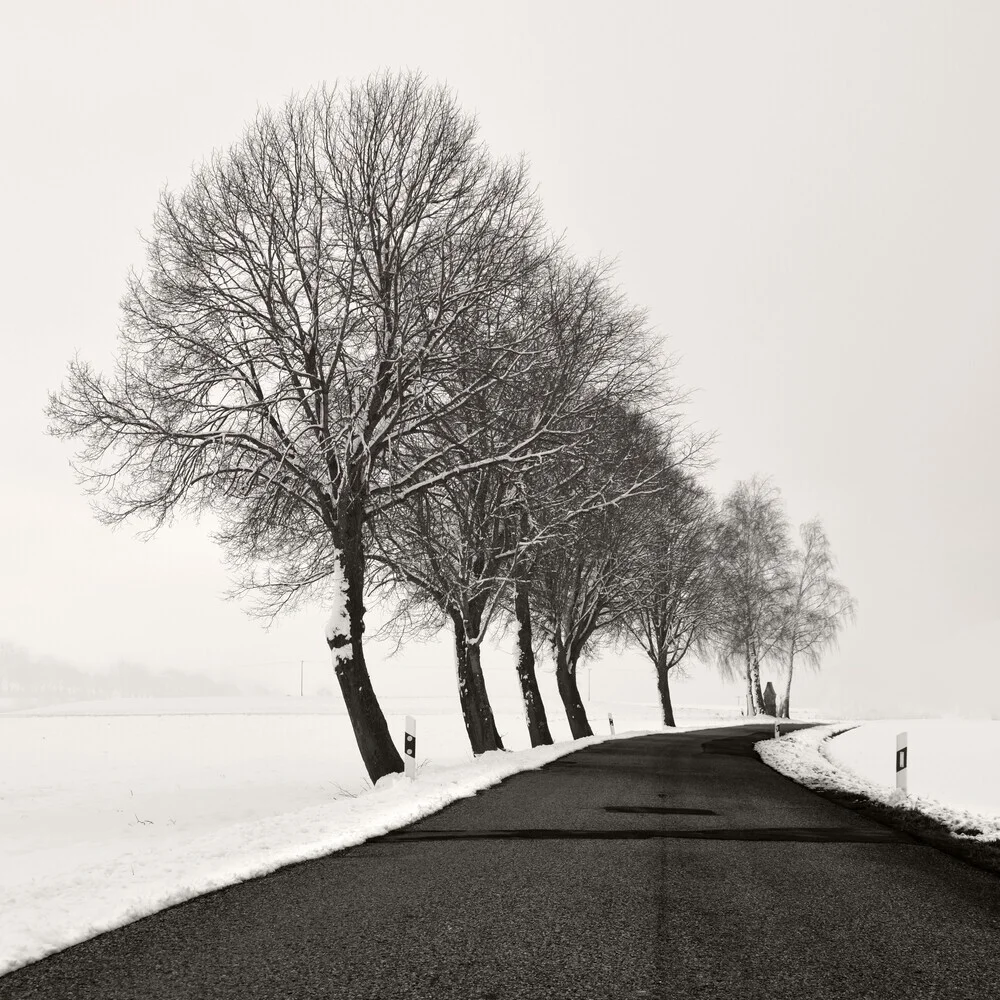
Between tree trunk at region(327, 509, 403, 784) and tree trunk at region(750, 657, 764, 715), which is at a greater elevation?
tree trunk at region(327, 509, 403, 784)

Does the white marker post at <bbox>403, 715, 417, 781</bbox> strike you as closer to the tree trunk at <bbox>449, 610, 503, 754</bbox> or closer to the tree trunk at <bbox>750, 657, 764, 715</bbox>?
the tree trunk at <bbox>449, 610, 503, 754</bbox>

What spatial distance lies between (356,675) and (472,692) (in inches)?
202

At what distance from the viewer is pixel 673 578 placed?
31828mm

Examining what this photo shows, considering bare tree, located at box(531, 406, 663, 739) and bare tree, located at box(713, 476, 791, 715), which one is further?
bare tree, located at box(713, 476, 791, 715)

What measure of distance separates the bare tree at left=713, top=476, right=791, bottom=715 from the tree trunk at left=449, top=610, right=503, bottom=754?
2455 cm

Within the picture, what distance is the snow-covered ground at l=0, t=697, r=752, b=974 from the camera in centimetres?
591

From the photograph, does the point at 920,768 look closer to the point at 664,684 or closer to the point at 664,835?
the point at 664,835

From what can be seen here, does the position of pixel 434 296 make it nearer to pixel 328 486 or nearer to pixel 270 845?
pixel 328 486

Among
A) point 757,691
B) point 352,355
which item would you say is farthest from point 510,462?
point 757,691

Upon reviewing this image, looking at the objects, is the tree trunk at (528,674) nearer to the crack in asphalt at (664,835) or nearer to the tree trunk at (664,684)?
the crack in asphalt at (664,835)

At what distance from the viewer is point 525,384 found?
16391 mm

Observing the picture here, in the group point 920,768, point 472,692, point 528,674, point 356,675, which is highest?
point 356,675

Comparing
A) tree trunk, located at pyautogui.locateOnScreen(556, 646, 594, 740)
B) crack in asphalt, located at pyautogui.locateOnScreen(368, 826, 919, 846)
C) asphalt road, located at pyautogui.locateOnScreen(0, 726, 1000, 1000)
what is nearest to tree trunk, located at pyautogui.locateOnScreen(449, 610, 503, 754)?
tree trunk, located at pyautogui.locateOnScreen(556, 646, 594, 740)

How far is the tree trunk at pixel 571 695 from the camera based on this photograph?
2708cm
